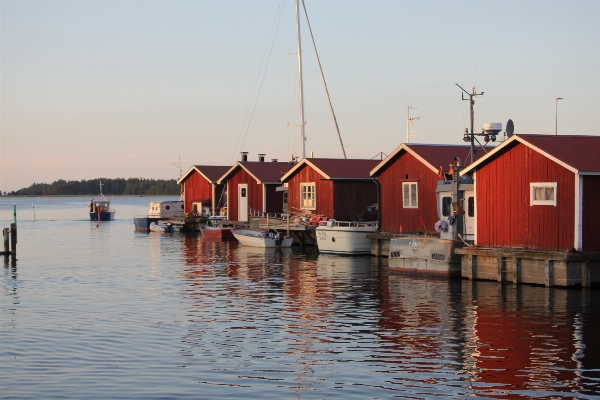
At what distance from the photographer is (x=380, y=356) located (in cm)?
1845

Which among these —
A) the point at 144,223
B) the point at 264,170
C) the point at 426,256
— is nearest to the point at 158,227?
the point at 144,223

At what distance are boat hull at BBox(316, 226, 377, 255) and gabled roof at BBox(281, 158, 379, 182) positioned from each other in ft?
15.3

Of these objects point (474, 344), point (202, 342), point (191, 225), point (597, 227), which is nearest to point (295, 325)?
point (202, 342)

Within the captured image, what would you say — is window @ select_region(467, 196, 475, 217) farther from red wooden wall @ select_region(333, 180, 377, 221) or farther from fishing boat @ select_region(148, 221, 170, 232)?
fishing boat @ select_region(148, 221, 170, 232)

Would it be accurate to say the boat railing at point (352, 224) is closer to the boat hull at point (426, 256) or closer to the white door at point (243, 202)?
the boat hull at point (426, 256)

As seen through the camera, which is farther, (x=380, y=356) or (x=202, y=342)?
(x=202, y=342)

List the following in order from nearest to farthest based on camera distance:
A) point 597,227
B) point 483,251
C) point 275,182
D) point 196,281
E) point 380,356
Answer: point 380,356
point 597,227
point 483,251
point 196,281
point 275,182

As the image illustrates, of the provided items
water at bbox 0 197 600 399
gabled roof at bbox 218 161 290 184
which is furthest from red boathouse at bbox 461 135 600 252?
gabled roof at bbox 218 161 290 184

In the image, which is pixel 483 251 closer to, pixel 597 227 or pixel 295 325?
pixel 597 227

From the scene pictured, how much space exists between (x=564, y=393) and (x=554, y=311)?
921 cm

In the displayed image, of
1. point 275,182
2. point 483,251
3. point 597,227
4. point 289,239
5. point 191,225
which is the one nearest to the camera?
point 597,227

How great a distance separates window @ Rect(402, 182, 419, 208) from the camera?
40.3 m

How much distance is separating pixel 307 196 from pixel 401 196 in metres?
11.3

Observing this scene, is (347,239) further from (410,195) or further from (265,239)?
(265,239)
